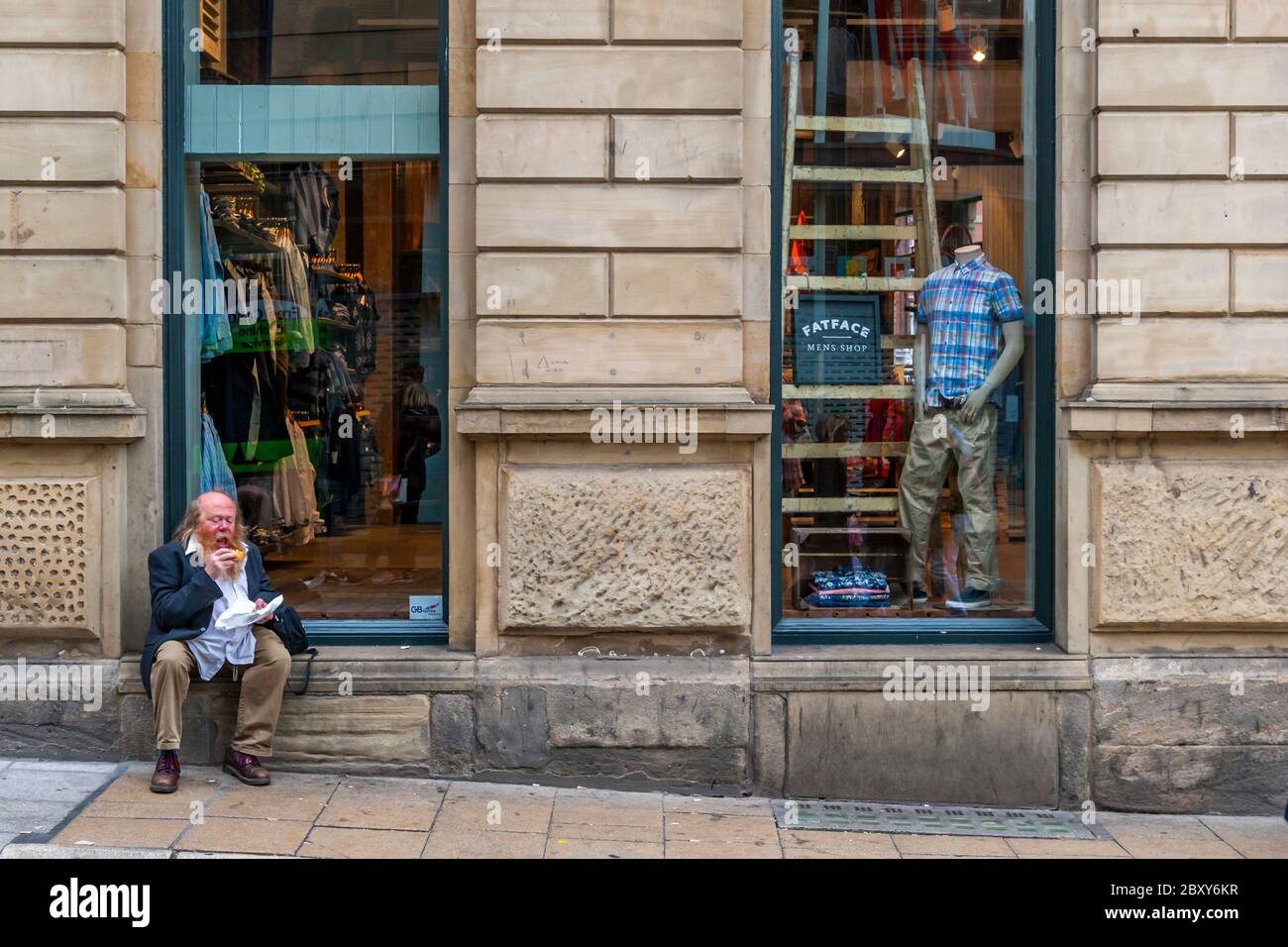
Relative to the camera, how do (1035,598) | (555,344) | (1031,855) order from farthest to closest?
1. (1035,598)
2. (555,344)
3. (1031,855)

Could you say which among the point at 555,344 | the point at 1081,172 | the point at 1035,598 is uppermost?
the point at 1081,172

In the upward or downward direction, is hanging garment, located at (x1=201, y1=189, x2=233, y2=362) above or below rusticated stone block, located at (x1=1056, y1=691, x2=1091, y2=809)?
above

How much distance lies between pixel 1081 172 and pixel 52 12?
220 inches

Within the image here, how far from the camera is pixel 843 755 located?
25.3 ft

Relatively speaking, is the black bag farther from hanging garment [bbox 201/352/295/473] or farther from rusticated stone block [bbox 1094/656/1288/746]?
rusticated stone block [bbox 1094/656/1288/746]

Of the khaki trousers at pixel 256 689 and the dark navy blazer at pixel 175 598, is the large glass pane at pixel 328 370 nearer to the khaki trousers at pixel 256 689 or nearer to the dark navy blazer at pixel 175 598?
the khaki trousers at pixel 256 689

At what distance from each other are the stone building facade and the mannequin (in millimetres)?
723

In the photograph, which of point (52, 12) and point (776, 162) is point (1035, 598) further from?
point (52, 12)

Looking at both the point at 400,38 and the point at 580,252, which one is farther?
the point at 400,38

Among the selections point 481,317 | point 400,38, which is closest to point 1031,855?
point 481,317

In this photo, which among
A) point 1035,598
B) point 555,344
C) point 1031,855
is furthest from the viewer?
point 1035,598

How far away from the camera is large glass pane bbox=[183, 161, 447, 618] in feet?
27.1

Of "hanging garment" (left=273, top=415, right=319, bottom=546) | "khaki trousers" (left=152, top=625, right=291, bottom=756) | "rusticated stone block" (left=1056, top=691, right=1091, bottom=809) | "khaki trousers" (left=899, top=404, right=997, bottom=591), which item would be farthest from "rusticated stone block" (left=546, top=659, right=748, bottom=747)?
"hanging garment" (left=273, top=415, right=319, bottom=546)

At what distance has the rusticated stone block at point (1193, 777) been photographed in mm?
7691
